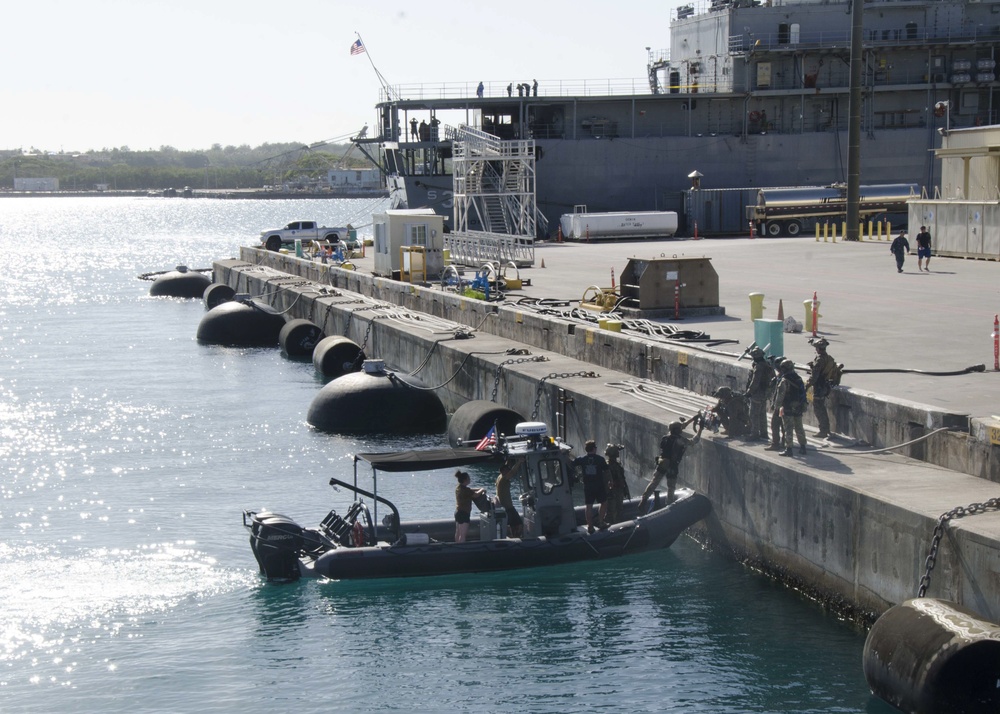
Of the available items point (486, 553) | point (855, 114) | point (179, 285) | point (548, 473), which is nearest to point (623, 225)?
point (855, 114)

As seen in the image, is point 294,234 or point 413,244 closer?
point 413,244

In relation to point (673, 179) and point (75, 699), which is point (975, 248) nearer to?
point (673, 179)

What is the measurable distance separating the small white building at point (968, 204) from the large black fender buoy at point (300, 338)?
2317 centimetres

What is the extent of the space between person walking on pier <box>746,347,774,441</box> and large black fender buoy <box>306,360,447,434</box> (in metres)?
11.7

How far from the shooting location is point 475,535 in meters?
18.7

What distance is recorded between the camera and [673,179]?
68.7m

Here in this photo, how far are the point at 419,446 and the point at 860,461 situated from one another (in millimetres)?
12622

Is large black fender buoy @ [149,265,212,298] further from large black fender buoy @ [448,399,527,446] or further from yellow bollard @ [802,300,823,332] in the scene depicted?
yellow bollard @ [802,300,823,332]

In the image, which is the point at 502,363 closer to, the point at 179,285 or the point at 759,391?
the point at 759,391

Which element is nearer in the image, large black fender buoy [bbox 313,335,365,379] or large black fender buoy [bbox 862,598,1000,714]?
large black fender buoy [bbox 862,598,1000,714]

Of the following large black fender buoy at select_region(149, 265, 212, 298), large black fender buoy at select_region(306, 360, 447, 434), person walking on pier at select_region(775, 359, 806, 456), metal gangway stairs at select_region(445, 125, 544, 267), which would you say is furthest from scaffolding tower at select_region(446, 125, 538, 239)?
person walking on pier at select_region(775, 359, 806, 456)

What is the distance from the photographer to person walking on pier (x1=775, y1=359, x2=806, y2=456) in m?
17.0

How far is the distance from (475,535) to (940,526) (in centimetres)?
752

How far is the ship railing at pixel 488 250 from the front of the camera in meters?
46.9
